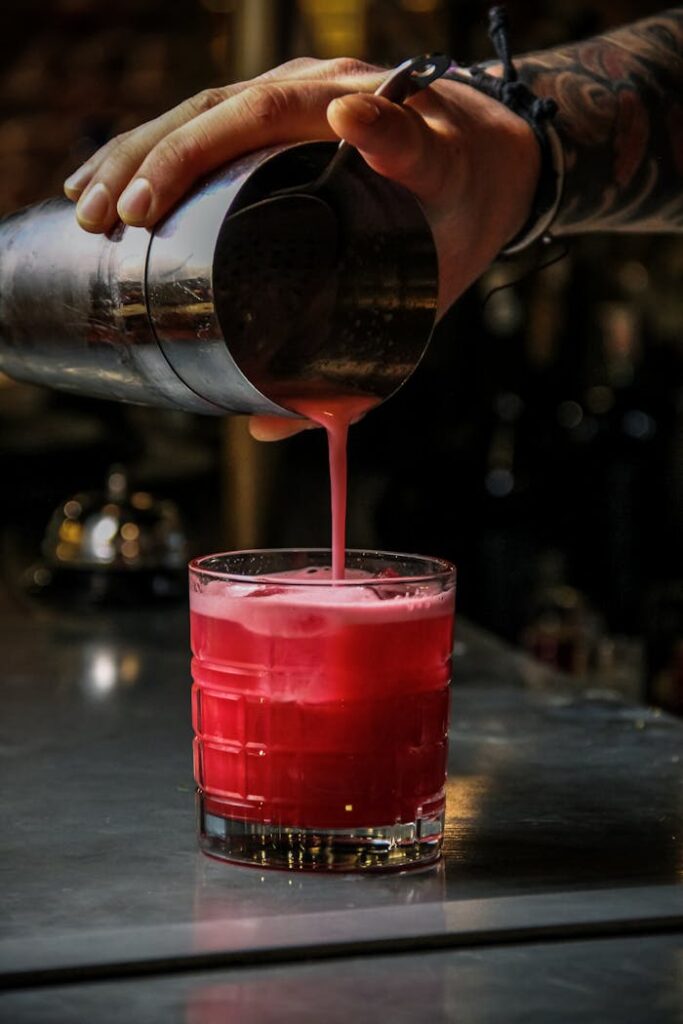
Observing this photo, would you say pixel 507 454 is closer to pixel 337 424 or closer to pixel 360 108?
pixel 337 424

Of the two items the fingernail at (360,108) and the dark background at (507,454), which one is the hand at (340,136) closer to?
the fingernail at (360,108)

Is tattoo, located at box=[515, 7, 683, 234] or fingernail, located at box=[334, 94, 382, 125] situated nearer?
fingernail, located at box=[334, 94, 382, 125]

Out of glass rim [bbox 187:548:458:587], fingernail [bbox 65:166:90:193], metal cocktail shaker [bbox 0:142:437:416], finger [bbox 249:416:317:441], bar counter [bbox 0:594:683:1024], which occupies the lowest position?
bar counter [bbox 0:594:683:1024]

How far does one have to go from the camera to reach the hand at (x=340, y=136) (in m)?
1.14

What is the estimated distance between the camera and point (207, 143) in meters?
1.14

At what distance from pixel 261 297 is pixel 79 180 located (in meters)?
0.18

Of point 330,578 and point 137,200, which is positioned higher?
point 137,200

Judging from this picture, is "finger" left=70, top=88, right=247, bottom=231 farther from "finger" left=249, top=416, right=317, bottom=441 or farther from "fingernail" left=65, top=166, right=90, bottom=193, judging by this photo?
"finger" left=249, top=416, right=317, bottom=441

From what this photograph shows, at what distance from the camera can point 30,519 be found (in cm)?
417

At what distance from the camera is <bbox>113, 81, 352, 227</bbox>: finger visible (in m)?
1.14

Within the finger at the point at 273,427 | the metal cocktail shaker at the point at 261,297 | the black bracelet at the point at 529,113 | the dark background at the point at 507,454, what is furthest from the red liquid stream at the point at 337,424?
the dark background at the point at 507,454

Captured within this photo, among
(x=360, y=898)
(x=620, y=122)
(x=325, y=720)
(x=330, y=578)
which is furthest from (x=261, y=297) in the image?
(x=620, y=122)

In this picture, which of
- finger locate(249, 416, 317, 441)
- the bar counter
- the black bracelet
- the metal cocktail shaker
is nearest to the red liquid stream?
the metal cocktail shaker

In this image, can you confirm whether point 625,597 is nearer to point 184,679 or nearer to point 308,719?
point 184,679
